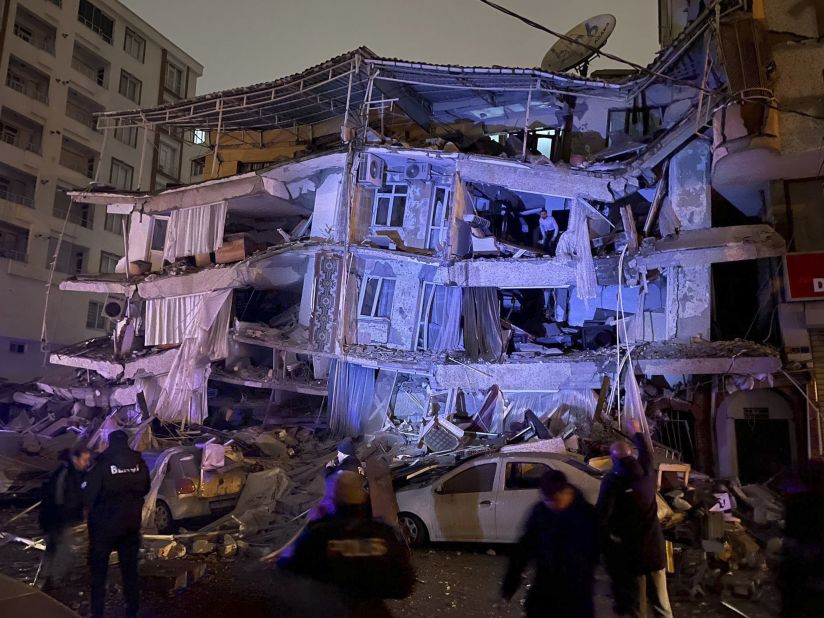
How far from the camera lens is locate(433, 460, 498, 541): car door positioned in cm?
887

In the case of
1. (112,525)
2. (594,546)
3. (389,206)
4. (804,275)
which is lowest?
(112,525)

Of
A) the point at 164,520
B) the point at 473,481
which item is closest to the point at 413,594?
the point at 473,481

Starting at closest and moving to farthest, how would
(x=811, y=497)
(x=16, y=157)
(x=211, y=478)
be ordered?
(x=811, y=497)
(x=211, y=478)
(x=16, y=157)

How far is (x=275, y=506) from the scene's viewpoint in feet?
36.0

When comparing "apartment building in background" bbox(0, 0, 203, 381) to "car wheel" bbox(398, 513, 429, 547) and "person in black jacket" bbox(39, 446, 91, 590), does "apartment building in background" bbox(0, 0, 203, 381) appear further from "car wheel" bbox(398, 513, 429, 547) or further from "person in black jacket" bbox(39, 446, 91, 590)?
"person in black jacket" bbox(39, 446, 91, 590)

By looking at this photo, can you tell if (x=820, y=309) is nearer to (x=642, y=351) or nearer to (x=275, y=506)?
(x=642, y=351)

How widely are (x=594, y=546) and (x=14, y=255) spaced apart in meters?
34.2

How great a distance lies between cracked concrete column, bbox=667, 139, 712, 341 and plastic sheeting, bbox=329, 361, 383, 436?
312 inches

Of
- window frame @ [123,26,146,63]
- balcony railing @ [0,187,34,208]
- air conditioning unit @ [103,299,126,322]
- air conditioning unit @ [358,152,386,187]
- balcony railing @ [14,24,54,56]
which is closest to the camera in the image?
air conditioning unit @ [358,152,386,187]

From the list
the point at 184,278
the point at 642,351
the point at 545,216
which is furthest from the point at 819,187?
the point at 184,278

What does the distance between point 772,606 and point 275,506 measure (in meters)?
7.75

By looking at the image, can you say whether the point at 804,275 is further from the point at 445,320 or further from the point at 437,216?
the point at 437,216

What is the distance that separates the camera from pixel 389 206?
1798 cm

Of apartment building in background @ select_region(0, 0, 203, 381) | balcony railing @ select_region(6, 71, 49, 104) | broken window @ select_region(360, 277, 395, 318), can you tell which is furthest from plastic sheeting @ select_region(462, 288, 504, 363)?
balcony railing @ select_region(6, 71, 49, 104)
